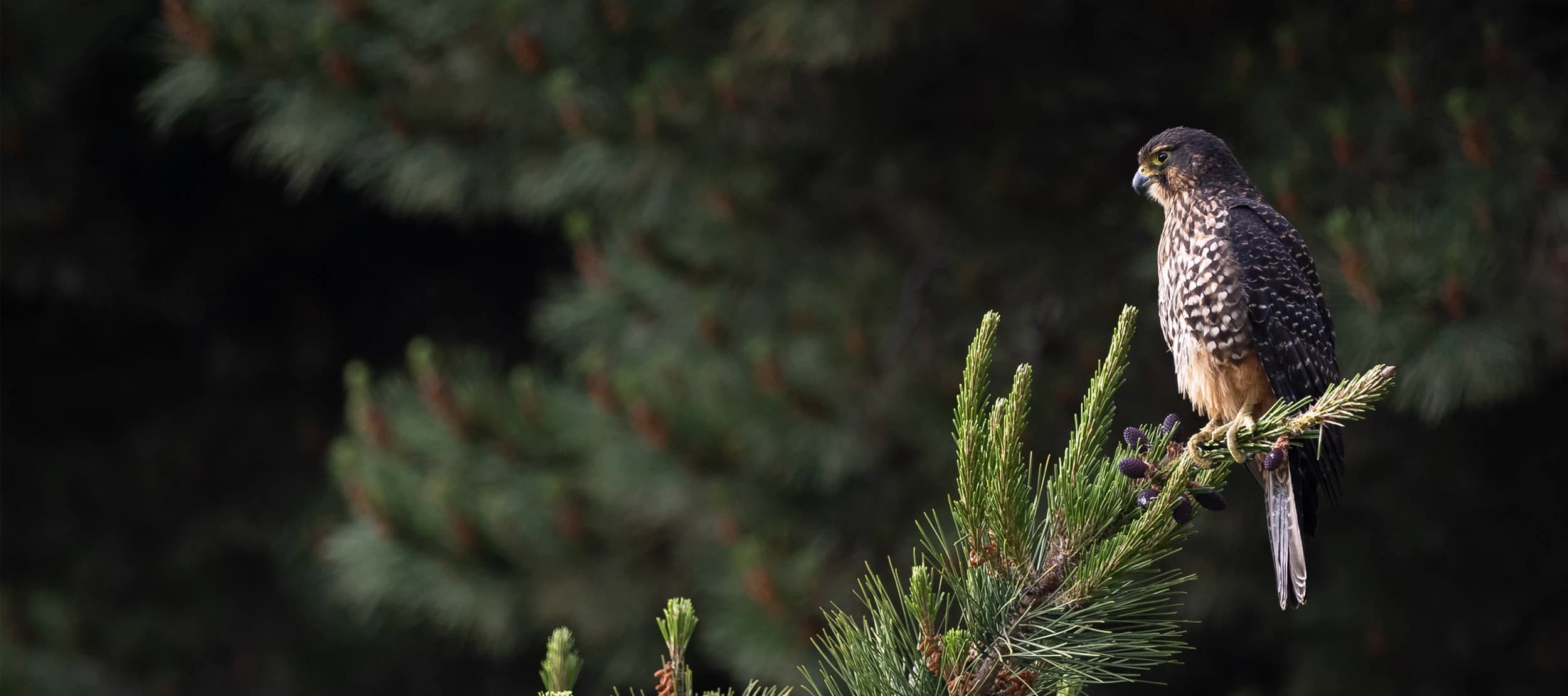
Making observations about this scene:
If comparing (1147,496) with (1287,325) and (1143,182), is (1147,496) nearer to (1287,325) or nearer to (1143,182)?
(1287,325)

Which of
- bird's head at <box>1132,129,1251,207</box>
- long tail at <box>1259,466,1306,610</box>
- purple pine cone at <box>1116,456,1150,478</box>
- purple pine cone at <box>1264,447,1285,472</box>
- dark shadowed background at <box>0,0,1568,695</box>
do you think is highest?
dark shadowed background at <box>0,0,1568,695</box>

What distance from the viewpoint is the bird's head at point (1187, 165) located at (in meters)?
2.26

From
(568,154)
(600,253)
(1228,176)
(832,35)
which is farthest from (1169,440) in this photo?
(600,253)

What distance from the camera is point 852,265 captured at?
421 cm

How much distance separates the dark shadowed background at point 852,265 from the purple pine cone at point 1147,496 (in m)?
1.57

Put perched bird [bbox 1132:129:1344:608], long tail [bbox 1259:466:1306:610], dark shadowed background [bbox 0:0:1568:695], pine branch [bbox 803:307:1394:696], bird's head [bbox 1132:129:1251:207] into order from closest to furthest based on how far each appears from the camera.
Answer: pine branch [bbox 803:307:1394:696], long tail [bbox 1259:466:1306:610], perched bird [bbox 1132:129:1344:608], bird's head [bbox 1132:129:1251:207], dark shadowed background [bbox 0:0:1568:695]

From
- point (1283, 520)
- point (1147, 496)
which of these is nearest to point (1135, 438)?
point (1147, 496)

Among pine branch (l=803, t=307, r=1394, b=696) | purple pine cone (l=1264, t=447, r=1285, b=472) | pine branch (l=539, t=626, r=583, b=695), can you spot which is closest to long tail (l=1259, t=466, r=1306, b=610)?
purple pine cone (l=1264, t=447, r=1285, b=472)

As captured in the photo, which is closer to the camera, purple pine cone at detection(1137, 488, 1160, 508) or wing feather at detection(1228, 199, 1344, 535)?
purple pine cone at detection(1137, 488, 1160, 508)

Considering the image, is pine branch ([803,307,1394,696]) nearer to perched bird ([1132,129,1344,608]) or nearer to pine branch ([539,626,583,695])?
pine branch ([539,626,583,695])

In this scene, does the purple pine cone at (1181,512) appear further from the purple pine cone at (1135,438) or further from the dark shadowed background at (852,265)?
the dark shadowed background at (852,265)

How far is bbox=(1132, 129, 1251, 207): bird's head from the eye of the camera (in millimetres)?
2264

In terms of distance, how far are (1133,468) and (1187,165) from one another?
3.63ft

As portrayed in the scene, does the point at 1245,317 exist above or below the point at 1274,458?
above
